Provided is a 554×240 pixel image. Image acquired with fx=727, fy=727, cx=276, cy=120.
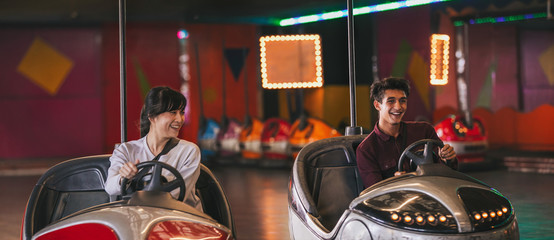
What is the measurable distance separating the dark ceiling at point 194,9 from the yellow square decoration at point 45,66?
0.40 m

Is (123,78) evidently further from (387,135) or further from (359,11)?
(359,11)

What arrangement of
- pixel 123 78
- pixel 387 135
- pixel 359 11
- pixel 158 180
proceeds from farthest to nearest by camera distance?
pixel 359 11 → pixel 387 135 → pixel 123 78 → pixel 158 180

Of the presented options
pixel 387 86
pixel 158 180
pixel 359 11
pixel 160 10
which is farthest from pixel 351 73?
pixel 359 11

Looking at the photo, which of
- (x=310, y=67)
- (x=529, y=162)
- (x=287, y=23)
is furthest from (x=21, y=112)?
(x=310, y=67)

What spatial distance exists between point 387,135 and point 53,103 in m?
9.02

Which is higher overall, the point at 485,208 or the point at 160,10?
the point at 160,10

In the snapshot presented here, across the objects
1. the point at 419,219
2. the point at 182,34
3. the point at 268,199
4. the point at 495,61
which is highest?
the point at 182,34

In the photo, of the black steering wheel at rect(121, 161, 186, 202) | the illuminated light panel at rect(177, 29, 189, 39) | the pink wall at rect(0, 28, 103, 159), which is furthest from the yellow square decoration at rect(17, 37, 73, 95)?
the black steering wheel at rect(121, 161, 186, 202)

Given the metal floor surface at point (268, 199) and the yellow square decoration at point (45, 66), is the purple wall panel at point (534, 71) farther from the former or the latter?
the yellow square decoration at point (45, 66)

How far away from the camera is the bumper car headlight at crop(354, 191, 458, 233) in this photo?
1.84 meters

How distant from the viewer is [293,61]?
4.44 metres

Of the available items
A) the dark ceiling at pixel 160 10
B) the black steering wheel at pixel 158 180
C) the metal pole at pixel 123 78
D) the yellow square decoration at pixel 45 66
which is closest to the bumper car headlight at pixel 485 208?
the black steering wheel at pixel 158 180

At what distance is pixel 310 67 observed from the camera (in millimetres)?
3295

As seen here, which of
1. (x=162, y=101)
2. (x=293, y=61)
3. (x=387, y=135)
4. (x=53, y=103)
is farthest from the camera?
(x=53, y=103)
